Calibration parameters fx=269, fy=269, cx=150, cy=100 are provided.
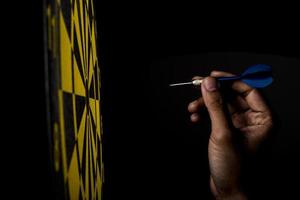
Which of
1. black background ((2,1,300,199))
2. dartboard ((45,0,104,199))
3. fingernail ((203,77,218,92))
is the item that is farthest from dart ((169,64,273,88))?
dartboard ((45,0,104,199))

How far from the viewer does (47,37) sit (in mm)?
263

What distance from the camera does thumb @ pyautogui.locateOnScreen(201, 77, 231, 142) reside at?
0.79m

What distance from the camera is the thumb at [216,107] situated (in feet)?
2.60

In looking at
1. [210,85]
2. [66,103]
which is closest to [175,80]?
[210,85]

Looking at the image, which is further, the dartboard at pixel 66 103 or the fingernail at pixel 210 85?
the fingernail at pixel 210 85

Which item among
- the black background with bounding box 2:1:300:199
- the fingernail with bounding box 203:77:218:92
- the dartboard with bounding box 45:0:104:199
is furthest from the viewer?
the black background with bounding box 2:1:300:199

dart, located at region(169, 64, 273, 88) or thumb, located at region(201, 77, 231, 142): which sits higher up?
dart, located at region(169, 64, 273, 88)

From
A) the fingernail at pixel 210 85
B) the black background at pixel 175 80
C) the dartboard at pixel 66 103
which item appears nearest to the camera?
the dartboard at pixel 66 103

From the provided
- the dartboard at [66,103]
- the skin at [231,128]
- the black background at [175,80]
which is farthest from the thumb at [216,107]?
the dartboard at [66,103]

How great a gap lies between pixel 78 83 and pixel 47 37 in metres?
0.16

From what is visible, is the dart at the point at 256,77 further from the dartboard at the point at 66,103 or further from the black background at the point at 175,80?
the dartboard at the point at 66,103

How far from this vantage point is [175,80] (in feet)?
4.38

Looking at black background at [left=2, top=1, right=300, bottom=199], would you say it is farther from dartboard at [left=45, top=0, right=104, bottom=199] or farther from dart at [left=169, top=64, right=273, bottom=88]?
dartboard at [left=45, top=0, right=104, bottom=199]

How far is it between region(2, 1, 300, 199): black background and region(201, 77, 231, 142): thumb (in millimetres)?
245
